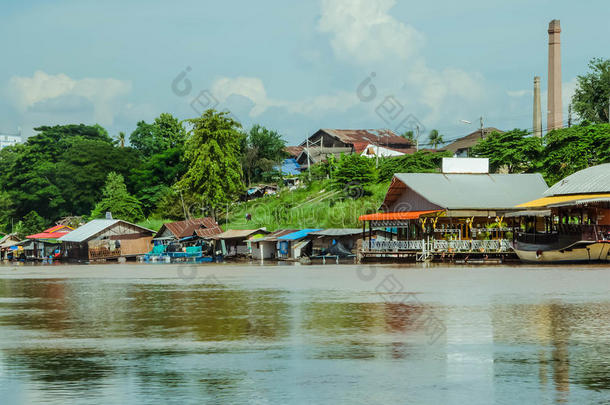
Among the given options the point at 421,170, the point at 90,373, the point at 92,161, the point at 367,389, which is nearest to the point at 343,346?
the point at 367,389

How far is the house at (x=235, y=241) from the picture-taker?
59656mm

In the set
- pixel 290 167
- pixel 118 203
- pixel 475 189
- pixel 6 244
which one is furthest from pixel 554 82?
pixel 6 244

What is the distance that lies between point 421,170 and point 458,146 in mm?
33992

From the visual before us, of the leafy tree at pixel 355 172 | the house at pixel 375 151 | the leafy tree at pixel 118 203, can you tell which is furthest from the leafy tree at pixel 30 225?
the house at pixel 375 151

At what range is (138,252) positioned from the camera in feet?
221

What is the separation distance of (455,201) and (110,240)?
3345 centimetres

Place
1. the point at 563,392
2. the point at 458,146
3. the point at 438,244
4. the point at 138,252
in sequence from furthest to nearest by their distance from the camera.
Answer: the point at 458,146
the point at 138,252
the point at 438,244
the point at 563,392

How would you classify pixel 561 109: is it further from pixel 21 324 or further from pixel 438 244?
pixel 21 324

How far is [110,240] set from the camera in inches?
2606

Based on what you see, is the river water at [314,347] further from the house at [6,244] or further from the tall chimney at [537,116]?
the house at [6,244]

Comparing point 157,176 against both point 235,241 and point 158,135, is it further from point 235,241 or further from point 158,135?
point 235,241

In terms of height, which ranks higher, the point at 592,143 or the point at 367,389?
the point at 592,143

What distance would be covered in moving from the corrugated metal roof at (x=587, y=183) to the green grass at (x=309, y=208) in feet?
68.0

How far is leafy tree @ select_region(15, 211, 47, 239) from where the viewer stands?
3568 inches
